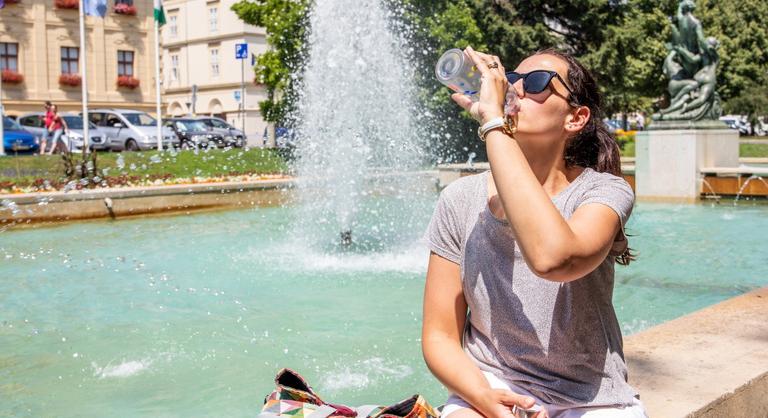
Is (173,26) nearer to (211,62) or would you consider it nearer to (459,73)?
(211,62)

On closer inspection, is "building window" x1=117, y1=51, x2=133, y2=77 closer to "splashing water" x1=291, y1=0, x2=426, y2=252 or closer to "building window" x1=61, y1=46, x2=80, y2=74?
"building window" x1=61, y1=46, x2=80, y2=74

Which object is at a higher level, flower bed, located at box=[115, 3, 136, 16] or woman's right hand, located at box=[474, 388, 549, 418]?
flower bed, located at box=[115, 3, 136, 16]

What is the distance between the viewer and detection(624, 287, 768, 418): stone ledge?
261cm

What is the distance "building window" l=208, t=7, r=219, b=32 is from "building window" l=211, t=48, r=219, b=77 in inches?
57.6

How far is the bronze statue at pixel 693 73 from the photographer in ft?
49.2

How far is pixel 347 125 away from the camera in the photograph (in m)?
10.4

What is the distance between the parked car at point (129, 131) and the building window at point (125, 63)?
643 inches

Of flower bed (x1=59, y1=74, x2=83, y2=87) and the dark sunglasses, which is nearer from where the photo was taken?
the dark sunglasses

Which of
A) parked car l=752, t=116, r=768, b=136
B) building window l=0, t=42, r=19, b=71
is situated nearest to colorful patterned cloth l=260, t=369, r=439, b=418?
building window l=0, t=42, r=19, b=71

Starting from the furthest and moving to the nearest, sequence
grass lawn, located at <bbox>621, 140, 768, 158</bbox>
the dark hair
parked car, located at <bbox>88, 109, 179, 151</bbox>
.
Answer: parked car, located at <bbox>88, 109, 179, 151</bbox>
grass lawn, located at <bbox>621, 140, 768, 158</bbox>
the dark hair

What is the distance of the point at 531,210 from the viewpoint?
191cm

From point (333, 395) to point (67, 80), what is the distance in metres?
42.9

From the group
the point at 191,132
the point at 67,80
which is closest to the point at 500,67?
the point at 191,132

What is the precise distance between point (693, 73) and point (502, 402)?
47.6 ft
